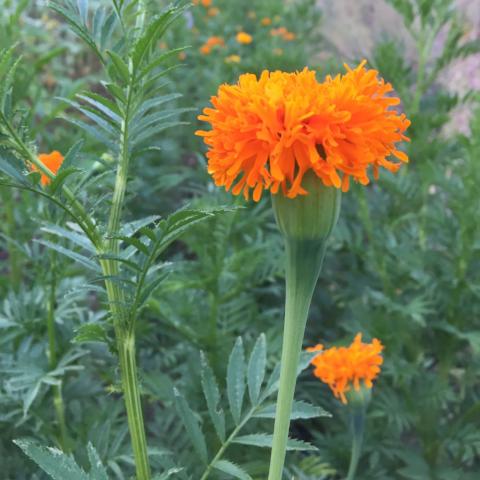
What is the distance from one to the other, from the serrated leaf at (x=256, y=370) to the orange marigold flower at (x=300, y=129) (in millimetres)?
324

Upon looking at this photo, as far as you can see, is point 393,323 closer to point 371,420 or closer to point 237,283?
point 371,420

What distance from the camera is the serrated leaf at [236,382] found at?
821 millimetres

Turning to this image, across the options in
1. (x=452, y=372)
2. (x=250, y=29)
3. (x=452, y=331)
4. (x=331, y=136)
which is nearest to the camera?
(x=331, y=136)

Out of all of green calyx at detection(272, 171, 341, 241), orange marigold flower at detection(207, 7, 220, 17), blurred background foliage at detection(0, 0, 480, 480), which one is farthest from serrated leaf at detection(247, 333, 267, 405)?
orange marigold flower at detection(207, 7, 220, 17)

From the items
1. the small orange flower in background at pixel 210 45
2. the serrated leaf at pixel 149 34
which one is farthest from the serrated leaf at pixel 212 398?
the small orange flower in background at pixel 210 45

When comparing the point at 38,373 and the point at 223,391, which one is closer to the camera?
the point at 38,373

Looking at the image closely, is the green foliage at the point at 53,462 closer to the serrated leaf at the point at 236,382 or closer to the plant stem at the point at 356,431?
the serrated leaf at the point at 236,382

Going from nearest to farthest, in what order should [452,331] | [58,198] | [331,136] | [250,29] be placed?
1. [331,136]
2. [58,198]
3. [452,331]
4. [250,29]

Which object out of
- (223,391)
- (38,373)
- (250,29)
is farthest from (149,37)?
(250,29)

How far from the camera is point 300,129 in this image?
0.53 m

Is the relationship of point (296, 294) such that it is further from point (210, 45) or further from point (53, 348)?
point (210, 45)

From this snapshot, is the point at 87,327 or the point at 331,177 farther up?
the point at 331,177

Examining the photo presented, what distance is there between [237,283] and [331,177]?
83 centimetres

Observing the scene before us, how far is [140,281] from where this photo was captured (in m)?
0.67
